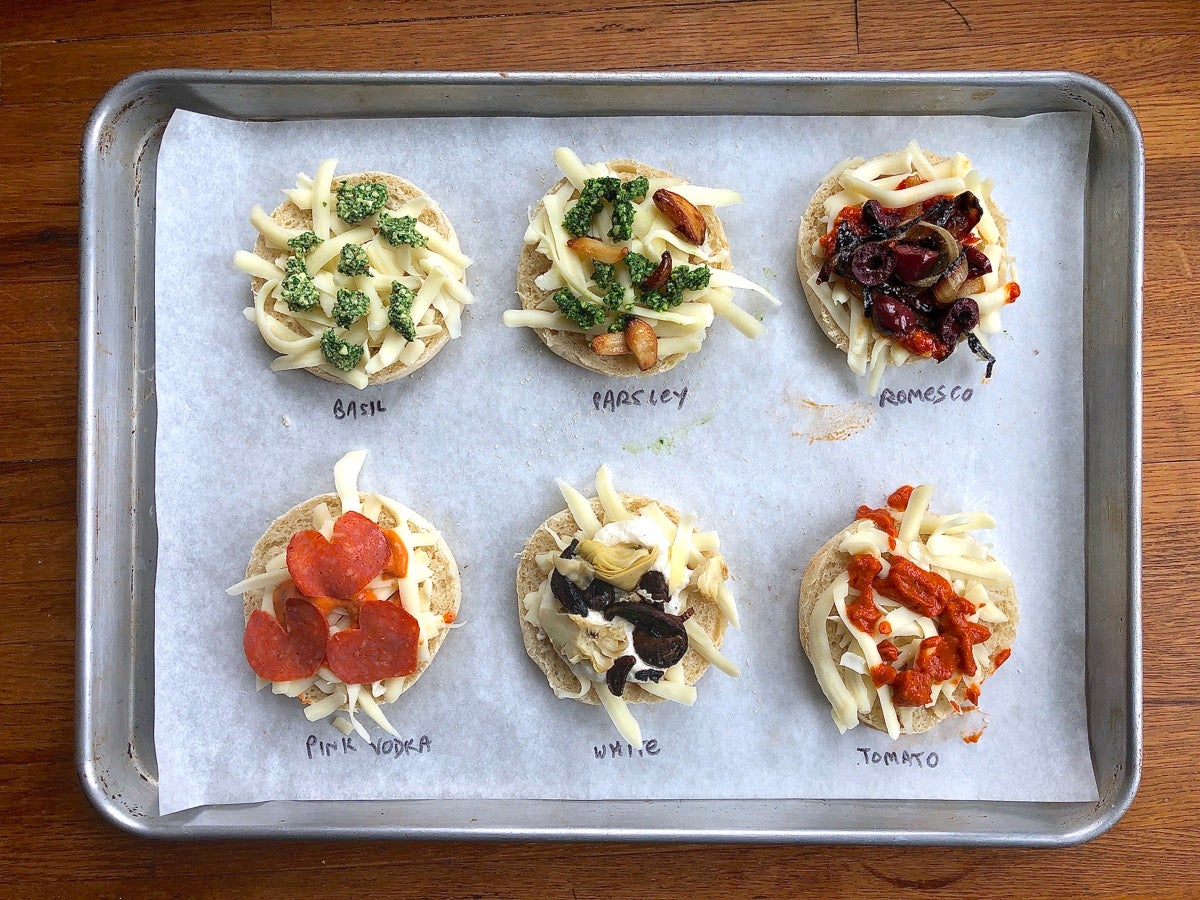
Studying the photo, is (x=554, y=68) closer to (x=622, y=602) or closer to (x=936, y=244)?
(x=936, y=244)

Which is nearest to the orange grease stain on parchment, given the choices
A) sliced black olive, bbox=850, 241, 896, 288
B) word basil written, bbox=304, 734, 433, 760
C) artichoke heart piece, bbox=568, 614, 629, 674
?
sliced black olive, bbox=850, 241, 896, 288

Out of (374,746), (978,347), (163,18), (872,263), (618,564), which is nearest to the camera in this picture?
(618,564)

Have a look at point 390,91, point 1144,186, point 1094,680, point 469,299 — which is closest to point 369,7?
point 390,91

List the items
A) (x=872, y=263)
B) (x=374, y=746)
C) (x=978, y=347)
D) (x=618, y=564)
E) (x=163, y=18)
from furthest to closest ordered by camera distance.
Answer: (x=163, y=18) → (x=374, y=746) → (x=978, y=347) → (x=872, y=263) → (x=618, y=564)

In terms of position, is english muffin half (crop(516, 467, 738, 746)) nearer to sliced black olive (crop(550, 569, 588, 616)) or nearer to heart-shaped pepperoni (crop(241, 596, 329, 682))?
sliced black olive (crop(550, 569, 588, 616))

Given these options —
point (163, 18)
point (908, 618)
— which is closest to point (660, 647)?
point (908, 618)

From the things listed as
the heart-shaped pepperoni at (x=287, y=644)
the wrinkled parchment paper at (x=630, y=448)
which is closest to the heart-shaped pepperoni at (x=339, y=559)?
the heart-shaped pepperoni at (x=287, y=644)
